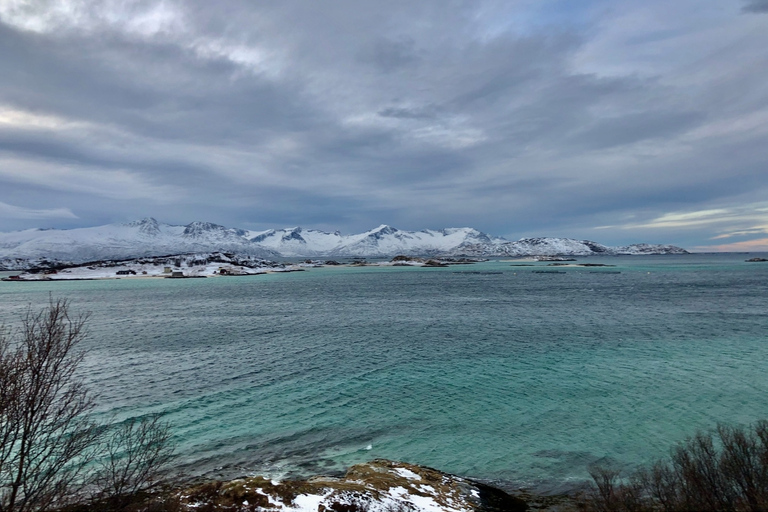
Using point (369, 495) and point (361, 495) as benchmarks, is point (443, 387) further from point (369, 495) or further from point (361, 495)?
point (361, 495)

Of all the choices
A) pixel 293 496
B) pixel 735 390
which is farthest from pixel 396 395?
pixel 735 390

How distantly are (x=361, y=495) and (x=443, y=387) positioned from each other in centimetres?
1746

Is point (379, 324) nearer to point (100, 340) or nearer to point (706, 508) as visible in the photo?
point (100, 340)

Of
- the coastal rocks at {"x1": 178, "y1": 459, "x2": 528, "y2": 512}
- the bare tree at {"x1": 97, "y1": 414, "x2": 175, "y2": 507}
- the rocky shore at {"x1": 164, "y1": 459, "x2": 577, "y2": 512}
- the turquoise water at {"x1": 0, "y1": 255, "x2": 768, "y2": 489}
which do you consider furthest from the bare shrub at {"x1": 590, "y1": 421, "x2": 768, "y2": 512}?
the bare tree at {"x1": 97, "y1": 414, "x2": 175, "y2": 507}

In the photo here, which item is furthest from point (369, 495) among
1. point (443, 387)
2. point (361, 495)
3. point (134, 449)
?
point (443, 387)

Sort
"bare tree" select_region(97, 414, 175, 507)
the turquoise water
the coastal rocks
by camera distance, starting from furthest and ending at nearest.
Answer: the turquoise water → "bare tree" select_region(97, 414, 175, 507) → the coastal rocks

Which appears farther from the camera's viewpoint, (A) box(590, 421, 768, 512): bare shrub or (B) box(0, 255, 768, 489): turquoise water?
(B) box(0, 255, 768, 489): turquoise water

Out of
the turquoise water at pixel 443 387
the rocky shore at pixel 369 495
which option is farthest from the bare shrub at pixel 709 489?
the turquoise water at pixel 443 387

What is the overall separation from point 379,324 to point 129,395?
1390 inches

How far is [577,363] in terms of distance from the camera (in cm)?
3516

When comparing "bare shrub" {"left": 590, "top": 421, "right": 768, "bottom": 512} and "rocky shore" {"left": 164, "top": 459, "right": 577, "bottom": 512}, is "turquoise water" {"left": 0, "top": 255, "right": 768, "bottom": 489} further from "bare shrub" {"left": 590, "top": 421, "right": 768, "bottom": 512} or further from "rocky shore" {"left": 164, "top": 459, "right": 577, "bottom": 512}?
"bare shrub" {"left": 590, "top": 421, "right": 768, "bottom": 512}

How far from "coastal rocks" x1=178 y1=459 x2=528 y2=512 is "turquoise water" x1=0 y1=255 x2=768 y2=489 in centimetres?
260

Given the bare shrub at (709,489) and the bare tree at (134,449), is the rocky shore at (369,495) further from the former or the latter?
the bare tree at (134,449)

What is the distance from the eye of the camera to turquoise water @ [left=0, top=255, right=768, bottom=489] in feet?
64.7
